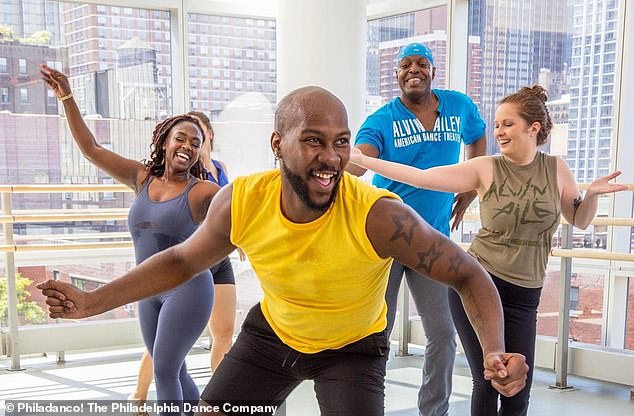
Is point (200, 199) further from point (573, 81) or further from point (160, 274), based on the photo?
point (573, 81)

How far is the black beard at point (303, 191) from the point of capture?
75.1 inches

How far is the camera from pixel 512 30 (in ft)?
17.0

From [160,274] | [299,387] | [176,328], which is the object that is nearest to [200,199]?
[176,328]

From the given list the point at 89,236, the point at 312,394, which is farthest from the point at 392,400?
the point at 89,236

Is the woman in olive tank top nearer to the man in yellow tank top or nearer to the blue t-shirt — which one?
the blue t-shirt

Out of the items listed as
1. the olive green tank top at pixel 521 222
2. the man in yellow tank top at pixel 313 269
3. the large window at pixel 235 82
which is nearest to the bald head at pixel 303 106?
the man in yellow tank top at pixel 313 269

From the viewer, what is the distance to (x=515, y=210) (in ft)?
8.34

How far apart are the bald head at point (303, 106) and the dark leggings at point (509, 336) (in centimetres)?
103

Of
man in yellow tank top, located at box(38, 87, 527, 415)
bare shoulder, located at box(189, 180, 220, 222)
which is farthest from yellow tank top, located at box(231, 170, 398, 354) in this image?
bare shoulder, located at box(189, 180, 220, 222)

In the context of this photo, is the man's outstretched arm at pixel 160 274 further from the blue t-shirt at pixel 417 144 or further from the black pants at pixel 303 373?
the blue t-shirt at pixel 417 144

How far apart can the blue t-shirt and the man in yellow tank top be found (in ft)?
3.39

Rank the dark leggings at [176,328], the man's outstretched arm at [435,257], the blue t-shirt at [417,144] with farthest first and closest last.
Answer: the blue t-shirt at [417,144] → the dark leggings at [176,328] → the man's outstretched arm at [435,257]

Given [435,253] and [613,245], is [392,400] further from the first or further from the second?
[435,253]

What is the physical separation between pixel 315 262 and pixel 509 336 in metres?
0.95
